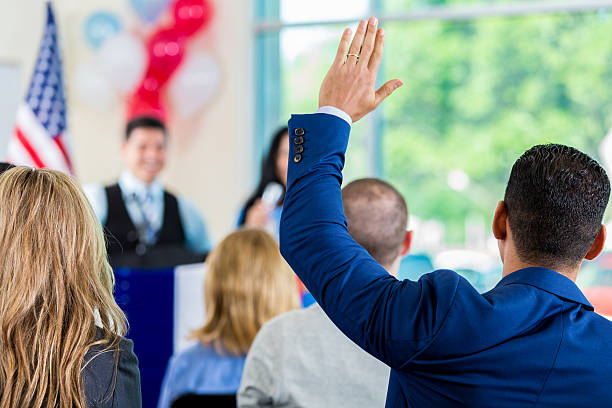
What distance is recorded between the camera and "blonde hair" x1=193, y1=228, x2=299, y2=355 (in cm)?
224

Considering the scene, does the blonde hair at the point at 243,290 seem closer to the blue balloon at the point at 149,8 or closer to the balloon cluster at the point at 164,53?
the balloon cluster at the point at 164,53

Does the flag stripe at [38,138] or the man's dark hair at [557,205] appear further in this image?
the flag stripe at [38,138]

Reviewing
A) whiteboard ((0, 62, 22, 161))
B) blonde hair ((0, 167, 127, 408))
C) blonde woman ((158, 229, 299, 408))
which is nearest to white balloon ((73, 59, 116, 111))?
whiteboard ((0, 62, 22, 161))

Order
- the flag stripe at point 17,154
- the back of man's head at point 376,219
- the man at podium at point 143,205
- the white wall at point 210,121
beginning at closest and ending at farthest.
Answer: the back of man's head at point 376,219
the man at podium at point 143,205
the flag stripe at point 17,154
the white wall at point 210,121

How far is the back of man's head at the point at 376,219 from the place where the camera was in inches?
66.7

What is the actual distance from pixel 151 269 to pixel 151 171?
0.64 metres

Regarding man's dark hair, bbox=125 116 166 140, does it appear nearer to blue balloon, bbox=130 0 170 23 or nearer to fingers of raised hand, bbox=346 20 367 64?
blue balloon, bbox=130 0 170 23

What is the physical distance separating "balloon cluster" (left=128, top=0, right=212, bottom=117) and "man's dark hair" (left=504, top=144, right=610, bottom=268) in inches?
175

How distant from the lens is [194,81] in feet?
17.0

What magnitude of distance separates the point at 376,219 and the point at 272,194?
2.05 m

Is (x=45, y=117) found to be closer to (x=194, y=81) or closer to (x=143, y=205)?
(x=143, y=205)

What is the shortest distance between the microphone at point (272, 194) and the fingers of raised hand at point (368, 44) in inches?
107

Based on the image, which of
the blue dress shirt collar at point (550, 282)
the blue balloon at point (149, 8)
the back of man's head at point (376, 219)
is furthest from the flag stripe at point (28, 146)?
the blue dress shirt collar at point (550, 282)

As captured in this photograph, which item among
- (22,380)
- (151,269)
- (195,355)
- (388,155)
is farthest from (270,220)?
(22,380)
